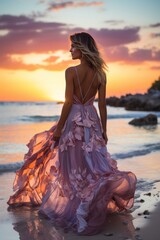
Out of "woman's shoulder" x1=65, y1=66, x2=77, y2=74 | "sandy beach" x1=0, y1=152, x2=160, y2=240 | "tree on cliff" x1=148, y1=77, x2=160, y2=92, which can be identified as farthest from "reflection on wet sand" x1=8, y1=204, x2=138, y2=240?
"tree on cliff" x1=148, y1=77, x2=160, y2=92

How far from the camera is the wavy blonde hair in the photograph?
5.19m

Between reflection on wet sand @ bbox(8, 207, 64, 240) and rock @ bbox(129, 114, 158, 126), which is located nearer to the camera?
reflection on wet sand @ bbox(8, 207, 64, 240)

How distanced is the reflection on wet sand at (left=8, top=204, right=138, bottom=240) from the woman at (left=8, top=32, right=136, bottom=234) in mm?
108

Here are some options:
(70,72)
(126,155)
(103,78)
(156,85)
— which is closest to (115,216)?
(103,78)

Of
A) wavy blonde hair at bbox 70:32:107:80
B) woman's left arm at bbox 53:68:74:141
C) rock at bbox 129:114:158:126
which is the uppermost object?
wavy blonde hair at bbox 70:32:107:80

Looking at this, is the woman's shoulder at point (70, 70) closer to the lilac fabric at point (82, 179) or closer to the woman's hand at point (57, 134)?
the lilac fabric at point (82, 179)

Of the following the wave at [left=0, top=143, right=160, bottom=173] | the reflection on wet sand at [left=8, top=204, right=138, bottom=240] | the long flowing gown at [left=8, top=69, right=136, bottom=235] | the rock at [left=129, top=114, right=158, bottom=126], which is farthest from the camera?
the rock at [left=129, top=114, right=158, bottom=126]

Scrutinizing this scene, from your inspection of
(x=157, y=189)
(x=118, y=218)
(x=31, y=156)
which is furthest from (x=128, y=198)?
(x=157, y=189)

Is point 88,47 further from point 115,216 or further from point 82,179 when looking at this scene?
point 115,216

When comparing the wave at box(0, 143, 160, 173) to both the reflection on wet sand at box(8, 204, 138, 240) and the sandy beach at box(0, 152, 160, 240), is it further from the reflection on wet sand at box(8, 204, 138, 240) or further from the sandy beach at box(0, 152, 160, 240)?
the reflection on wet sand at box(8, 204, 138, 240)

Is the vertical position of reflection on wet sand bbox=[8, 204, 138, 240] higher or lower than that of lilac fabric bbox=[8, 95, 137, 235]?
lower

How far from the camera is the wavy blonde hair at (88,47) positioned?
5188 millimetres

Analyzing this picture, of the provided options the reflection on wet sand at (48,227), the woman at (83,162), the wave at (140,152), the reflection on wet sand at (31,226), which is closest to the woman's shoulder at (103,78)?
the woman at (83,162)

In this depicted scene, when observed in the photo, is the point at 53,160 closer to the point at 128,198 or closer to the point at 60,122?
the point at 60,122
